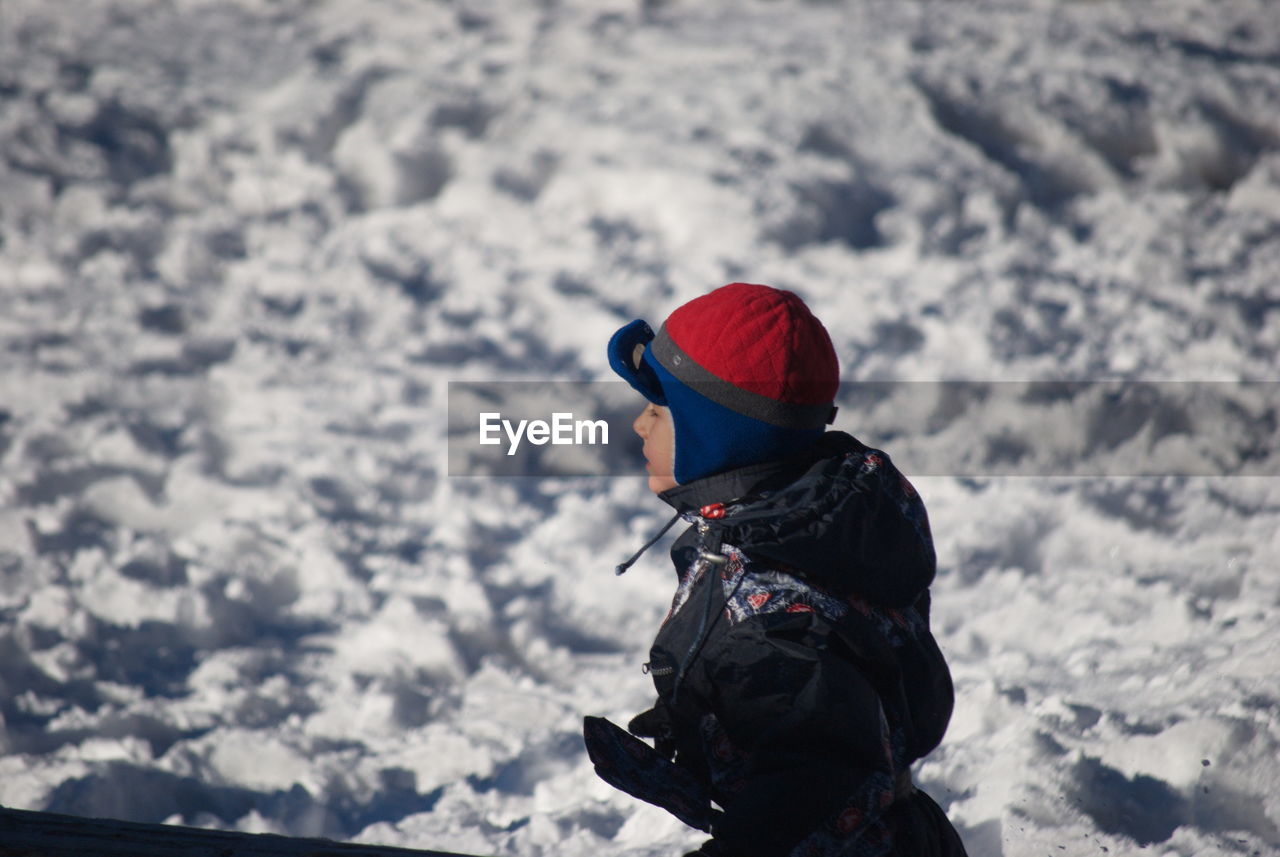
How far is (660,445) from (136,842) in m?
1.10

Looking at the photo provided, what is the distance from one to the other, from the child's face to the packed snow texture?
109cm

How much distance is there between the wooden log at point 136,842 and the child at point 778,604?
60 centimetres

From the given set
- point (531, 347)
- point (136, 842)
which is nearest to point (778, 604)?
point (136, 842)

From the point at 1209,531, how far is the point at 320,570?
2.83 meters

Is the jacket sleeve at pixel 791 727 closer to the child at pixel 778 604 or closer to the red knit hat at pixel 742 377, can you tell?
the child at pixel 778 604

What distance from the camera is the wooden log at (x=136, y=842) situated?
1723 millimetres

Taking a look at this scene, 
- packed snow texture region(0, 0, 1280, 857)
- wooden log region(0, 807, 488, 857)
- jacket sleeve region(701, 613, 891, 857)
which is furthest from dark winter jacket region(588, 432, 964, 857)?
packed snow texture region(0, 0, 1280, 857)

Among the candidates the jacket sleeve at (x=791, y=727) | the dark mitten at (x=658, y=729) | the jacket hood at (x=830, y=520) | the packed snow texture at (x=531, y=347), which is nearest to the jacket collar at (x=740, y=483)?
the jacket hood at (x=830, y=520)

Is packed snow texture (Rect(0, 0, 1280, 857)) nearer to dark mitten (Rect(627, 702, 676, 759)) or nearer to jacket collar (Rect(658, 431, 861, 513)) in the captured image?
dark mitten (Rect(627, 702, 676, 759))

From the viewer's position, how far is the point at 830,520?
1481 millimetres

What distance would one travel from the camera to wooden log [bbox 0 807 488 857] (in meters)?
1.72

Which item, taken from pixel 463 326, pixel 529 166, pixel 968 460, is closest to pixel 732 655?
pixel 968 460

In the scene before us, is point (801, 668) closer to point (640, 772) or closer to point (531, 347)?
point (640, 772)

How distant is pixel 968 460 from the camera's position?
3.80 meters
